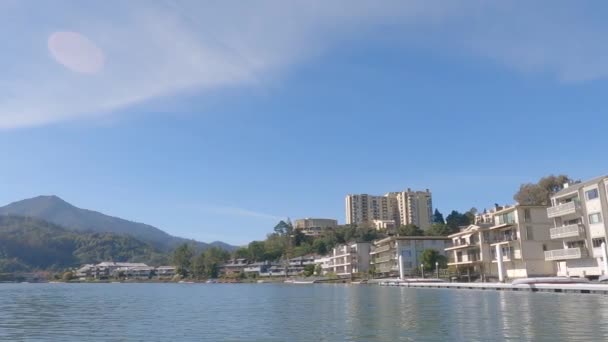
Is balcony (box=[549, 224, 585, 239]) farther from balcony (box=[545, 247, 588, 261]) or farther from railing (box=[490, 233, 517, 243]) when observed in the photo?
railing (box=[490, 233, 517, 243])

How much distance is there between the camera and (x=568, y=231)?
6731 cm

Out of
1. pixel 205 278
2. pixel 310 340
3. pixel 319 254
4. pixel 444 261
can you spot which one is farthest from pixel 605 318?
pixel 205 278

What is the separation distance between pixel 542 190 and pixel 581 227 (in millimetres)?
41893

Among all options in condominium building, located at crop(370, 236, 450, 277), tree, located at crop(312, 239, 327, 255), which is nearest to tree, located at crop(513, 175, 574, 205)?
condominium building, located at crop(370, 236, 450, 277)

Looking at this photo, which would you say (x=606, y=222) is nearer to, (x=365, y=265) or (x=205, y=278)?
(x=365, y=265)

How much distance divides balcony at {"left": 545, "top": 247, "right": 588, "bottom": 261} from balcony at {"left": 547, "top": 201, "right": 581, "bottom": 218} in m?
4.45

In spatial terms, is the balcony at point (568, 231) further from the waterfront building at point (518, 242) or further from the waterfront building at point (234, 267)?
the waterfront building at point (234, 267)

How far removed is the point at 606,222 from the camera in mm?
61250

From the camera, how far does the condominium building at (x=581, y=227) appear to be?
62344 mm

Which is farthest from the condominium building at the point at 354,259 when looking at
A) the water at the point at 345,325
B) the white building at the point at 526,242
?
the water at the point at 345,325

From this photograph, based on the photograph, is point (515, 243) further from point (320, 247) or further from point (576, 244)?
point (320, 247)

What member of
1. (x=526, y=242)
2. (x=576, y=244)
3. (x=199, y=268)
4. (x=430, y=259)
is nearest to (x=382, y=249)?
(x=430, y=259)

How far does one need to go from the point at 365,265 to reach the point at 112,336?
117m

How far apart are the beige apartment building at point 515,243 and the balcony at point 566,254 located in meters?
3.04
